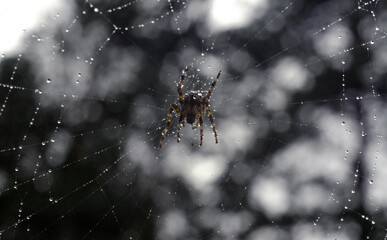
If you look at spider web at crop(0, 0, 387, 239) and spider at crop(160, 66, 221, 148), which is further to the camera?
spider web at crop(0, 0, 387, 239)

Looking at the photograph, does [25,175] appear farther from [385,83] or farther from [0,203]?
[385,83]

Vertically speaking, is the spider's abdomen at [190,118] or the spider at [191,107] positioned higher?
the spider at [191,107]

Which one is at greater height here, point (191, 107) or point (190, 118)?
point (191, 107)

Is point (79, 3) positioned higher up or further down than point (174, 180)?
A: higher up

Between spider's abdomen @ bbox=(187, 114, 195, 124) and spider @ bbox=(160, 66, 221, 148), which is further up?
spider @ bbox=(160, 66, 221, 148)

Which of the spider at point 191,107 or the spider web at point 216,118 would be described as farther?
the spider web at point 216,118

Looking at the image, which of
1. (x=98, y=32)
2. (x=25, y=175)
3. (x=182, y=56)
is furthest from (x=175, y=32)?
(x=25, y=175)

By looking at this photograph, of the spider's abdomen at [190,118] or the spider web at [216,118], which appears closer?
the spider's abdomen at [190,118]

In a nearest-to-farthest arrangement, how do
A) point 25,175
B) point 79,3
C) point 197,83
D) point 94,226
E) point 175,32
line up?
point 197,83 → point 79,3 → point 25,175 → point 94,226 → point 175,32
